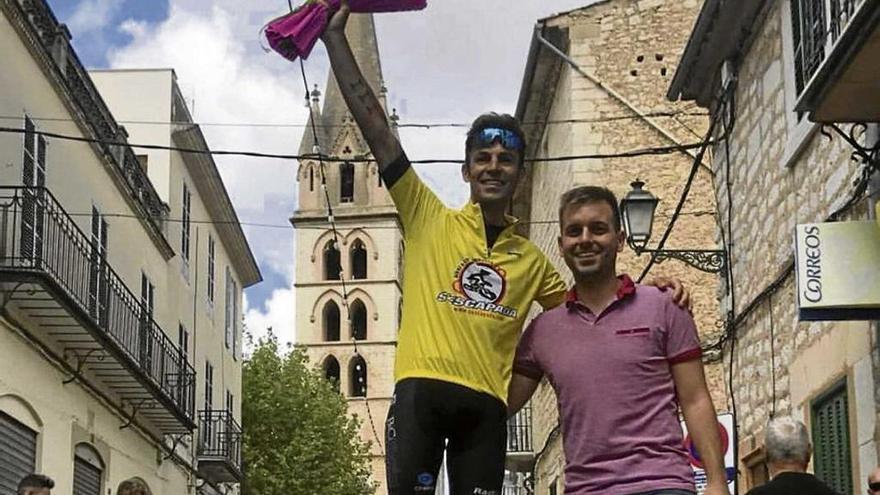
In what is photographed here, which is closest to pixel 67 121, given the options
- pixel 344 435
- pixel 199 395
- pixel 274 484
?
pixel 199 395

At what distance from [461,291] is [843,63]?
4.57 m

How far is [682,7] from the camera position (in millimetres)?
23297

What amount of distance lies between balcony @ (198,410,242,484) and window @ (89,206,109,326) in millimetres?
10755

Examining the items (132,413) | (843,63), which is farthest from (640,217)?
(132,413)

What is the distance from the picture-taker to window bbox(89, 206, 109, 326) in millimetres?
21531

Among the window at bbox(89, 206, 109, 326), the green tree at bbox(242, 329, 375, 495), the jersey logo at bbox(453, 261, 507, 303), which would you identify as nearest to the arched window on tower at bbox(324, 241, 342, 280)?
the green tree at bbox(242, 329, 375, 495)

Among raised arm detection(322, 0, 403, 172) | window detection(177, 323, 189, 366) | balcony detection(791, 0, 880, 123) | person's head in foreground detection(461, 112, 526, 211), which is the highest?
window detection(177, 323, 189, 366)

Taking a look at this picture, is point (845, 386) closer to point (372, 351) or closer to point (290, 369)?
point (290, 369)

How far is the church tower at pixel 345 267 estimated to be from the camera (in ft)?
276

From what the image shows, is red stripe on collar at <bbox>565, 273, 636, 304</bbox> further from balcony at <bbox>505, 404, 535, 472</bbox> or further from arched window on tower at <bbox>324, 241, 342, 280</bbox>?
arched window on tower at <bbox>324, 241, 342, 280</bbox>

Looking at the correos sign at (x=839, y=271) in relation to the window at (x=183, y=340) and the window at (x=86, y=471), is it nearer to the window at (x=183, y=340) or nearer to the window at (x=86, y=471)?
the window at (x=86, y=471)

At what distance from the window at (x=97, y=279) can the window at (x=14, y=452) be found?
2575 mm

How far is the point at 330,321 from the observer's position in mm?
87438

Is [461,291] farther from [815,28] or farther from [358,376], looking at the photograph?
[358,376]
